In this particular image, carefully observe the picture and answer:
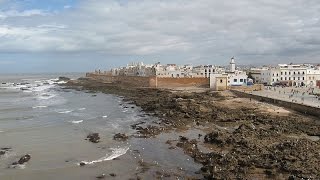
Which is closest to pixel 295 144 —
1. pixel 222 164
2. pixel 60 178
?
pixel 222 164

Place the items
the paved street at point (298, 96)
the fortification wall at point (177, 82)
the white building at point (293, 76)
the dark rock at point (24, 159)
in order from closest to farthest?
the dark rock at point (24, 159) → the paved street at point (298, 96) → the white building at point (293, 76) → the fortification wall at point (177, 82)

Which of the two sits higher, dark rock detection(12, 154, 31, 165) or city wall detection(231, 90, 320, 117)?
city wall detection(231, 90, 320, 117)

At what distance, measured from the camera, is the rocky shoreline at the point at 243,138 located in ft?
54.0

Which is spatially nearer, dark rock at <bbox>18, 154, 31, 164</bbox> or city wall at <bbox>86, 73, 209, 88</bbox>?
Answer: dark rock at <bbox>18, 154, 31, 164</bbox>

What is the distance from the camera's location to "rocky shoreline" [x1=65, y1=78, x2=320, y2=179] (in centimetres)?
1645

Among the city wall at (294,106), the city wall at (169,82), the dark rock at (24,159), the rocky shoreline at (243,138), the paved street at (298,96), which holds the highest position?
the city wall at (169,82)

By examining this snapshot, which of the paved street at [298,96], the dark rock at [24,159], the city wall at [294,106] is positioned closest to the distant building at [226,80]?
the paved street at [298,96]

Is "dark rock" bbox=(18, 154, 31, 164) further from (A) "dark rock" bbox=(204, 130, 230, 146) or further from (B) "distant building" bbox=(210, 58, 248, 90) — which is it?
(B) "distant building" bbox=(210, 58, 248, 90)

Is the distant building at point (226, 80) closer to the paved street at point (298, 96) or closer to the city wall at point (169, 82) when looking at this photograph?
the city wall at point (169, 82)

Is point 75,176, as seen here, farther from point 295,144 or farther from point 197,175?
point 295,144

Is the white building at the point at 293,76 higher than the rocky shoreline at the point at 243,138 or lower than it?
higher

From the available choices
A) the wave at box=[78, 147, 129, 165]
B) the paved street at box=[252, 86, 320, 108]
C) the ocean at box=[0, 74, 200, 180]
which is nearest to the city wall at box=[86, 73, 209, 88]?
the paved street at box=[252, 86, 320, 108]

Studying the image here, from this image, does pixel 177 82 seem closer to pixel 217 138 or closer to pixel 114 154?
pixel 217 138

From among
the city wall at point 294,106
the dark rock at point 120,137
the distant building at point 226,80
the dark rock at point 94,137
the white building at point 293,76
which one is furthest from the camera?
the white building at point 293,76
